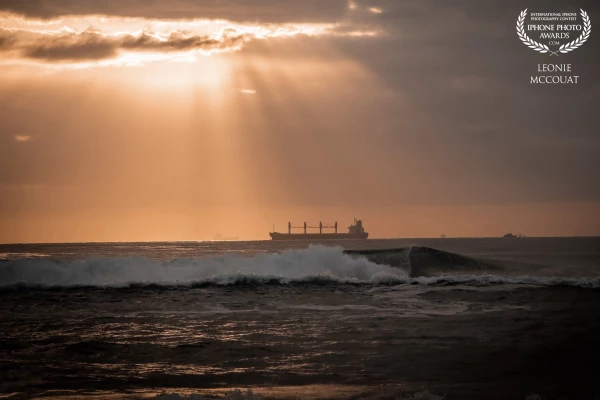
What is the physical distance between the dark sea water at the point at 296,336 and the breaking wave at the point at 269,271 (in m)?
0.21

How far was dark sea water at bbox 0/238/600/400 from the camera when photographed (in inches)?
508

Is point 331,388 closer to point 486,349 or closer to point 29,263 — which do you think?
point 486,349

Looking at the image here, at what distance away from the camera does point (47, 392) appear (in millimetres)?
12406

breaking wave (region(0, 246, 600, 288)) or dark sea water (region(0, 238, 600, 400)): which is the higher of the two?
breaking wave (region(0, 246, 600, 288))

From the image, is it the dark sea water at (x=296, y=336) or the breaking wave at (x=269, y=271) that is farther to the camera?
the breaking wave at (x=269, y=271)

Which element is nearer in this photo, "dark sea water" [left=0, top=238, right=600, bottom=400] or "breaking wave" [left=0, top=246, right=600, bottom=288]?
"dark sea water" [left=0, top=238, right=600, bottom=400]

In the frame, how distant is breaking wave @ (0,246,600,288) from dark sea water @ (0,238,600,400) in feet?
0.69

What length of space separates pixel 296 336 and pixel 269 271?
22.0 meters

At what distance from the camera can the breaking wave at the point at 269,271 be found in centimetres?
3439

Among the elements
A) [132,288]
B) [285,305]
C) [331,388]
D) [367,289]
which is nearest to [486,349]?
[331,388]

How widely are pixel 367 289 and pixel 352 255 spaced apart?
11.4 m

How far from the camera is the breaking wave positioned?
34.4 metres

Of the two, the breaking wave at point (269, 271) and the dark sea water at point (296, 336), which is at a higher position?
the breaking wave at point (269, 271)

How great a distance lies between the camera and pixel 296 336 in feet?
60.6
